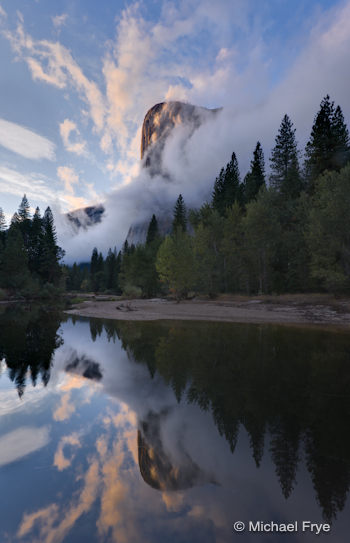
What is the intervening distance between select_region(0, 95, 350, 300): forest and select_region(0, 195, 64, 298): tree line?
325 mm

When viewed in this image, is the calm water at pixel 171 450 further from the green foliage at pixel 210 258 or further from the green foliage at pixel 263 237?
the green foliage at pixel 210 258

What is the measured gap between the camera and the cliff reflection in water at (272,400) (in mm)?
3932

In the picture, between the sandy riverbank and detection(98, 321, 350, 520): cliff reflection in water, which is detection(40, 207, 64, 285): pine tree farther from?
detection(98, 321, 350, 520): cliff reflection in water

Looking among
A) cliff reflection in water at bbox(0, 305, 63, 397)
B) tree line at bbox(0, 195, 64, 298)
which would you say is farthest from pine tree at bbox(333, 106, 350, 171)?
tree line at bbox(0, 195, 64, 298)

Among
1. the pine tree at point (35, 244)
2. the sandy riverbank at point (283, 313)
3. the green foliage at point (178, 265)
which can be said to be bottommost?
the sandy riverbank at point (283, 313)

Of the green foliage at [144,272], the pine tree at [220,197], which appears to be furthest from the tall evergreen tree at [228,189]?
the green foliage at [144,272]

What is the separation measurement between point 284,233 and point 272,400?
39.2 meters

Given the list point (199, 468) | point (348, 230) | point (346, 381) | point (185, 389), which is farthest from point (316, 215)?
point (199, 468)

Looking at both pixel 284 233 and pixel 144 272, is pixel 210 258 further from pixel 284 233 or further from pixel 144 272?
pixel 144 272

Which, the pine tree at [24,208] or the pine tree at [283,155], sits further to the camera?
the pine tree at [24,208]

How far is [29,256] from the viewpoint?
240 ft

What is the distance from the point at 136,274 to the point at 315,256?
158 feet

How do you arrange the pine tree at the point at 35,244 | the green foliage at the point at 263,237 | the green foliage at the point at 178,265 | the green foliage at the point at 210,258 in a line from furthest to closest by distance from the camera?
the pine tree at the point at 35,244 < the green foliage at the point at 210,258 < the green foliage at the point at 178,265 < the green foliage at the point at 263,237

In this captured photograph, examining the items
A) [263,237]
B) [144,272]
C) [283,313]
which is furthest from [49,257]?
[283,313]
